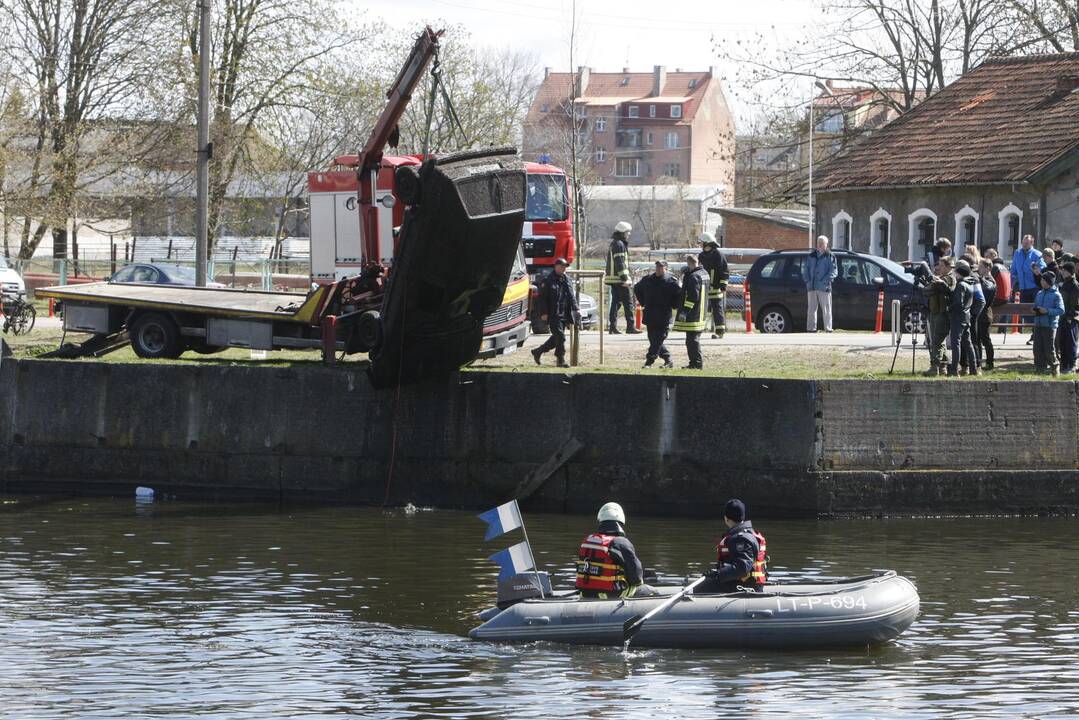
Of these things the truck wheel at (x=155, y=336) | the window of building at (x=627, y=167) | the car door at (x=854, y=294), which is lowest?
the truck wheel at (x=155, y=336)

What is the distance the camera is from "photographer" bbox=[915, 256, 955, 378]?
66.0 ft

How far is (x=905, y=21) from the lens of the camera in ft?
158

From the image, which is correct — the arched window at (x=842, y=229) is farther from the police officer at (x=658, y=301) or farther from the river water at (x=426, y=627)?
the river water at (x=426, y=627)

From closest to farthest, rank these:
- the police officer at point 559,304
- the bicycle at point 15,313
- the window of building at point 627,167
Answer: the police officer at point 559,304 < the bicycle at point 15,313 < the window of building at point 627,167

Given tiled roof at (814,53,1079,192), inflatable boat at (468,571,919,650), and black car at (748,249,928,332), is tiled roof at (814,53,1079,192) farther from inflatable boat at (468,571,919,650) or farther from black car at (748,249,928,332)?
inflatable boat at (468,571,919,650)

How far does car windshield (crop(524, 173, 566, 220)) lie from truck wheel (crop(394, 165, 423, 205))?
39.7 ft

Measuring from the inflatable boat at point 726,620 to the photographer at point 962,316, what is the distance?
25.3 feet

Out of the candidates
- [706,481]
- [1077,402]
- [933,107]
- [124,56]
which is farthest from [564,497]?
[124,56]

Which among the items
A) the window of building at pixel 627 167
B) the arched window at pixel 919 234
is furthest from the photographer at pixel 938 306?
the window of building at pixel 627 167

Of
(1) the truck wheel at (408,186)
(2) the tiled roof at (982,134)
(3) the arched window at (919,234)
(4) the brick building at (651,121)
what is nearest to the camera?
(1) the truck wheel at (408,186)

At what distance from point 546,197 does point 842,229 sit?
10.5 metres

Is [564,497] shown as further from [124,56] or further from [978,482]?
[124,56]

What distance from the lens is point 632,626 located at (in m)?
13.0

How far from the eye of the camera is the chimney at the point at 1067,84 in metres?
36.1
